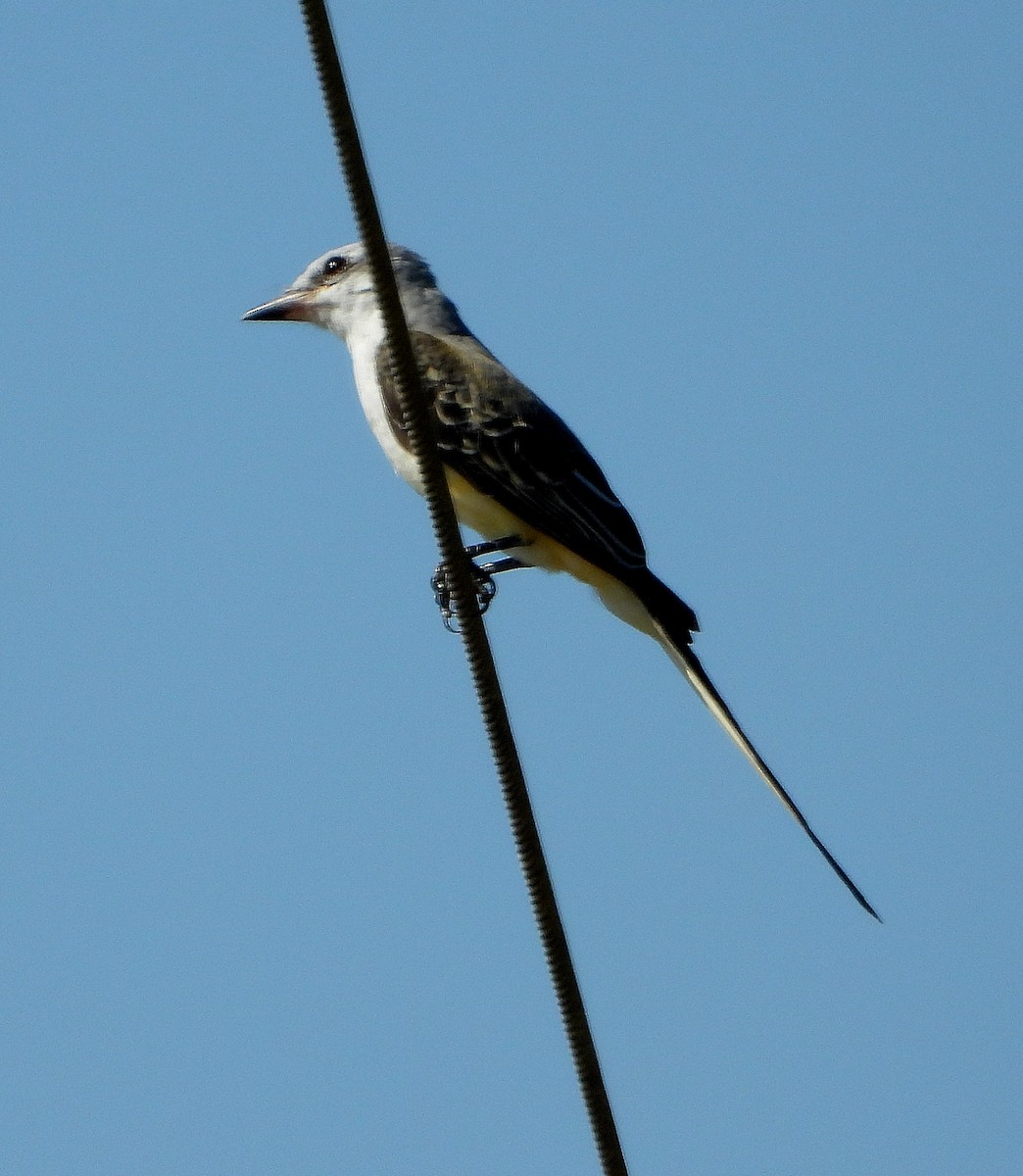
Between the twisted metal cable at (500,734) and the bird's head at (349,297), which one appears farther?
the bird's head at (349,297)

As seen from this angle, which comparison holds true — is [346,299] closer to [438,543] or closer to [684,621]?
[684,621]

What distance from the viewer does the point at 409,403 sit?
302 centimetres

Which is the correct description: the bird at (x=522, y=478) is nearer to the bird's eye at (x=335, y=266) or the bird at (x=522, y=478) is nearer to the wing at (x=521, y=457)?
the wing at (x=521, y=457)

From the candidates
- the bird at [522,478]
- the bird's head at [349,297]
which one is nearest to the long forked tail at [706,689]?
the bird at [522,478]

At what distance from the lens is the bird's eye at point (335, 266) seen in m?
6.27

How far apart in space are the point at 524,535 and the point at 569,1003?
2.51m

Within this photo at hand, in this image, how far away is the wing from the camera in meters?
5.27

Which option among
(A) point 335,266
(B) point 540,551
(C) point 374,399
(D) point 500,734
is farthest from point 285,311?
(D) point 500,734

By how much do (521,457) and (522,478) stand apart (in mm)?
86

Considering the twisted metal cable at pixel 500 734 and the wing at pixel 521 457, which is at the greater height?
the wing at pixel 521 457

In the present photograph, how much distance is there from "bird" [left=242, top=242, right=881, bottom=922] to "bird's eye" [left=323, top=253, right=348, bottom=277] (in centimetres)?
53

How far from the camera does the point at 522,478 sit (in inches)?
211

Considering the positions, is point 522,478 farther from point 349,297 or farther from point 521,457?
point 349,297

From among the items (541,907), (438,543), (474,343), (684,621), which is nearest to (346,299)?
(474,343)
